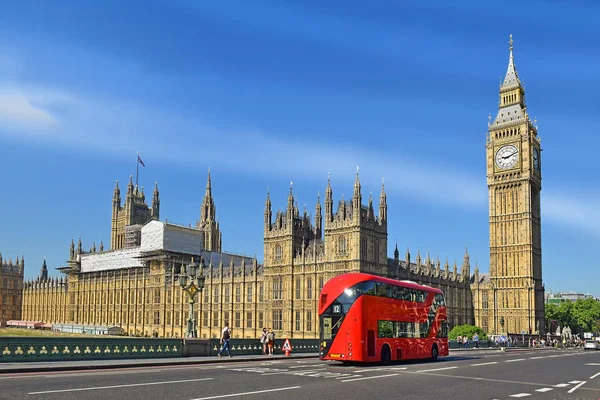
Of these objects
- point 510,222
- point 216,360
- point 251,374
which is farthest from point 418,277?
point 251,374

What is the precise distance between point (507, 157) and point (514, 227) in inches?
455

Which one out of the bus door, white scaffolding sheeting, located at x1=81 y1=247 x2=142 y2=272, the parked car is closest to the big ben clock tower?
the parked car

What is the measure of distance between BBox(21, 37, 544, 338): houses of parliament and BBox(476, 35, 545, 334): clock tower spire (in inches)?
6.5

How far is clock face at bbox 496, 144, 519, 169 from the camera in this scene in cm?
9981

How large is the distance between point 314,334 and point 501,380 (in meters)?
49.3

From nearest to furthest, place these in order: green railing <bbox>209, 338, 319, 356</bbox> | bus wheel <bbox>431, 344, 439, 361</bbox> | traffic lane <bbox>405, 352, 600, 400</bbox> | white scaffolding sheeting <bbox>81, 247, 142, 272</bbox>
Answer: traffic lane <bbox>405, 352, 600, 400</bbox> → green railing <bbox>209, 338, 319, 356</bbox> → bus wheel <bbox>431, 344, 439, 361</bbox> → white scaffolding sheeting <bbox>81, 247, 142, 272</bbox>

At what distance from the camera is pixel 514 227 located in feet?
324

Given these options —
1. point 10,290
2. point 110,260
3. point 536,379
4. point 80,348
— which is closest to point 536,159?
point 110,260

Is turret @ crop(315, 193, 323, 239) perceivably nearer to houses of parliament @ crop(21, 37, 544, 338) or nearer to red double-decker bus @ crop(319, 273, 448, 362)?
houses of parliament @ crop(21, 37, 544, 338)

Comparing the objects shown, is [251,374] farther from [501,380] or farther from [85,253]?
[85,253]

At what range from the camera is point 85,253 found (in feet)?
431

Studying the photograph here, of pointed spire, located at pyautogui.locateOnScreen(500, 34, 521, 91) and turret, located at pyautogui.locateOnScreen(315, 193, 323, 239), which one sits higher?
pointed spire, located at pyautogui.locateOnScreen(500, 34, 521, 91)

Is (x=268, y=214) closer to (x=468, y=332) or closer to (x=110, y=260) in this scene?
(x=468, y=332)

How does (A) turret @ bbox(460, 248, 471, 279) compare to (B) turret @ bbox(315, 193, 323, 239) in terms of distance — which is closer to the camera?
(B) turret @ bbox(315, 193, 323, 239)
